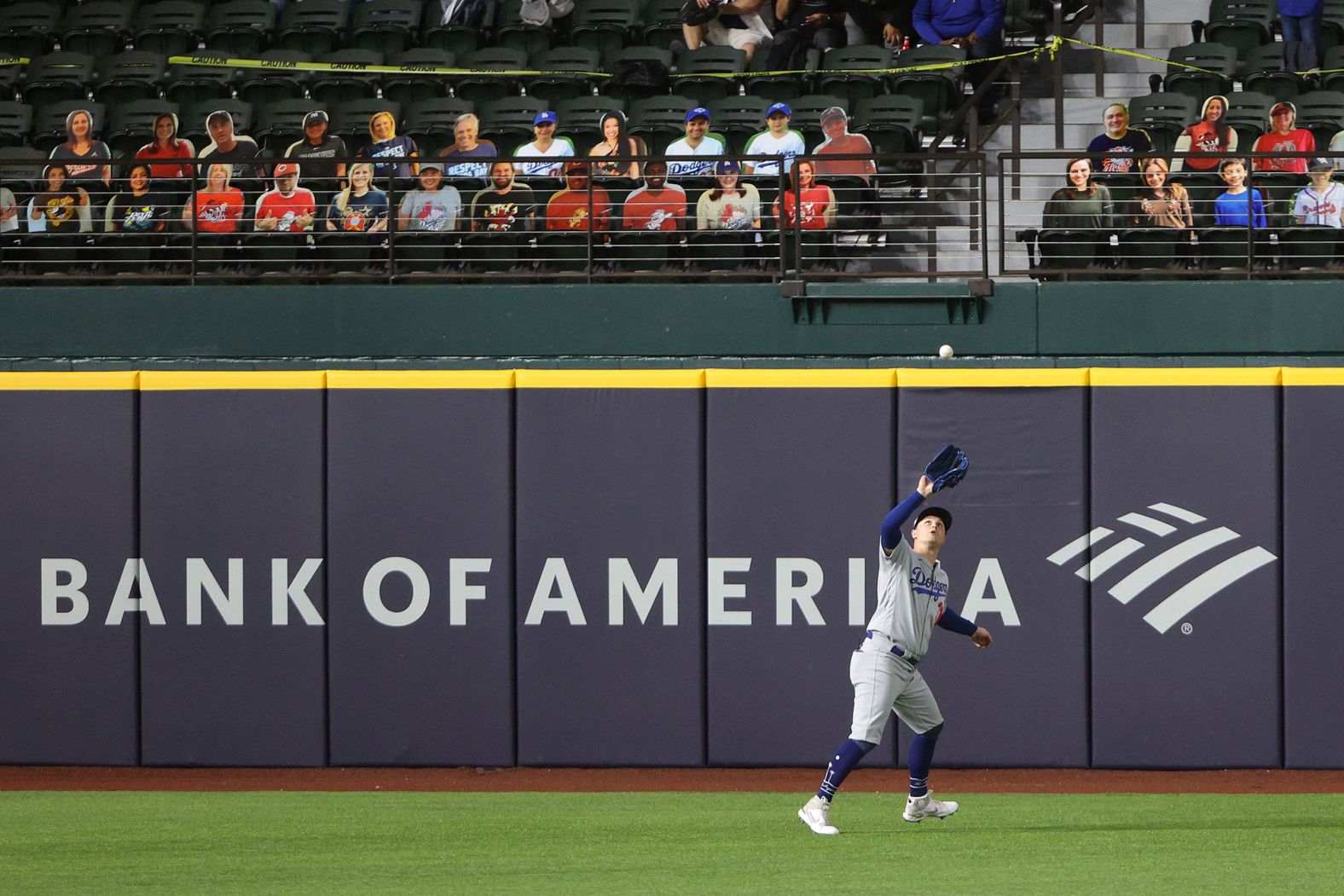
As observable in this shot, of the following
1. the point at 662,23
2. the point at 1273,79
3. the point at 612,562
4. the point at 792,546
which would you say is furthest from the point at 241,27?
the point at 1273,79

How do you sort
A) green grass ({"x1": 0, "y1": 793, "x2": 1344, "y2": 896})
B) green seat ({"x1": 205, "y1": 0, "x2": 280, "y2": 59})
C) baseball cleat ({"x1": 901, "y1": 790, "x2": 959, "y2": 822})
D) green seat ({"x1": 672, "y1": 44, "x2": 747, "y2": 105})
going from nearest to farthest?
green grass ({"x1": 0, "y1": 793, "x2": 1344, "y2": 896}), baseball cleat ({"x1": 901, "y1": 790, "x2": 959, "y2": 822}), green seat ({"x1": 672, "y1": 44, "x2": 747, "y2": 105}), green seat ({"x1": 205, "y1": 0, "x2": 280, "y2": 59})

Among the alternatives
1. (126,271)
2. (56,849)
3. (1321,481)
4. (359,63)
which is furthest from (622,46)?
(56,849)

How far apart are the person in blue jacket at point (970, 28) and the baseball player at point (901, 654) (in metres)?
6.71

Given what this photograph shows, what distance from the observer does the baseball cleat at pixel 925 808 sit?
8.00 m

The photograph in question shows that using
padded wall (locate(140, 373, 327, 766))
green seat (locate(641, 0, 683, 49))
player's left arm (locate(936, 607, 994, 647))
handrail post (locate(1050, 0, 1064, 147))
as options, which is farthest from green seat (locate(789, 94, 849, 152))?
player's left arm (locate(936, 607, 994, 647))

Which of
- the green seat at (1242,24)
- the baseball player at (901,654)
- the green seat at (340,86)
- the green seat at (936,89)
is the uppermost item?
the green seat at (1242,24)

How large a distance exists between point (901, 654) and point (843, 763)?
0.56 meters

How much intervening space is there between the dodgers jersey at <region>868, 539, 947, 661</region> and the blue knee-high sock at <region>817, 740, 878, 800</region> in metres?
0.48

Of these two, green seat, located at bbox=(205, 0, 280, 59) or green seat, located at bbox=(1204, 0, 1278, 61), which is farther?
green seat, located at bbox=(205, 0, 280, 59)

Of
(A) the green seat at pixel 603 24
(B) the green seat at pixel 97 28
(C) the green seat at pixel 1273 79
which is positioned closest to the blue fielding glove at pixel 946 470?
(C) the green seat at pixel 1273 79

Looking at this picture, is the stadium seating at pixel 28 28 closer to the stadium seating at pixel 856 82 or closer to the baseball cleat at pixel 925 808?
the stadium seating at pixel 856 82

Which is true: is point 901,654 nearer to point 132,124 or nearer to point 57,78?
point 132,124

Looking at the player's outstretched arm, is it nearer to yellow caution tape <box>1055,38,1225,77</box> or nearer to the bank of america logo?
the bank of america logo

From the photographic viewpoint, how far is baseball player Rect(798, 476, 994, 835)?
7676mm
